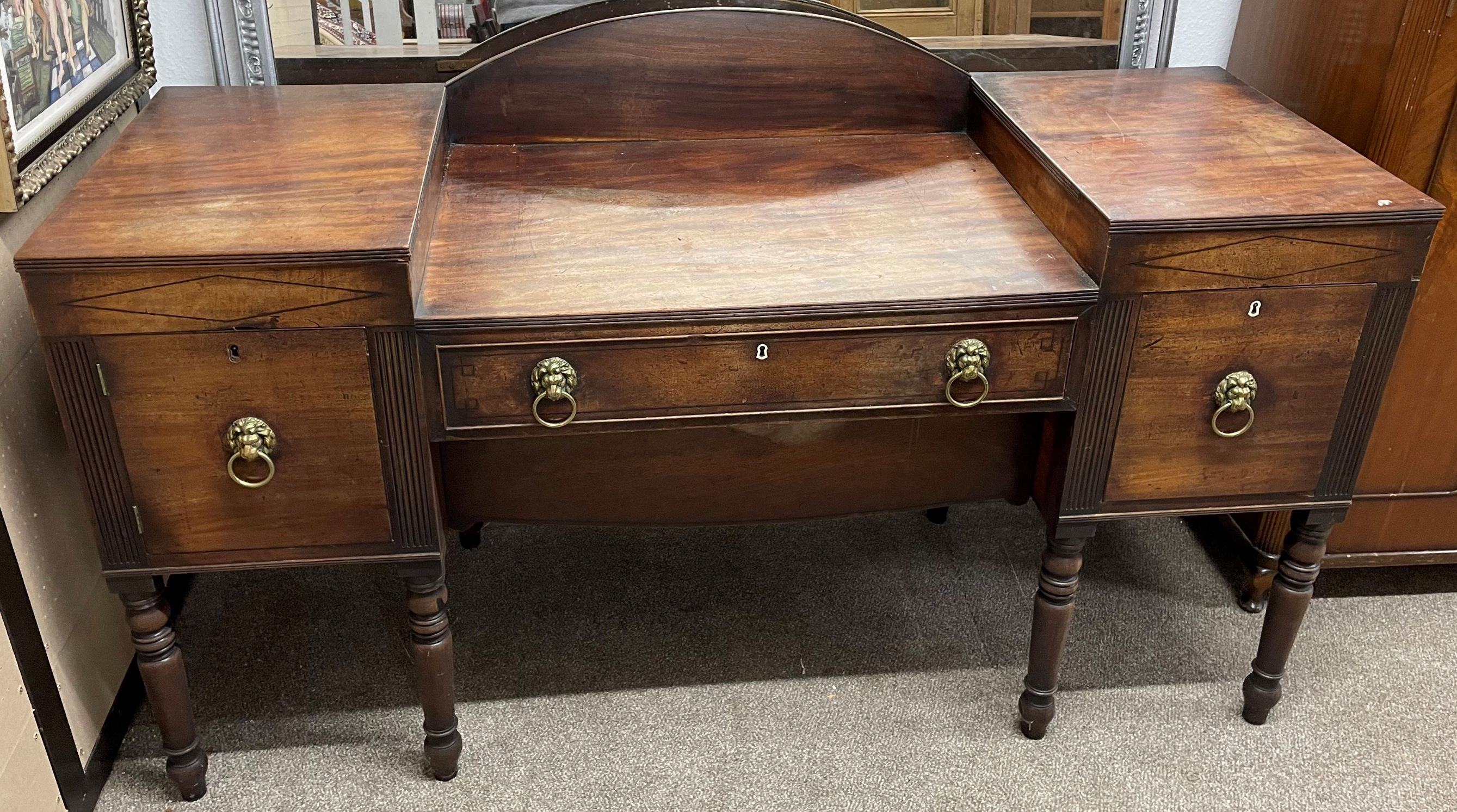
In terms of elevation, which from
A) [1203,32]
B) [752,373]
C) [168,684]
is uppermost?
[1203,32]

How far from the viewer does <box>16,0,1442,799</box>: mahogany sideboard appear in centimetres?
127

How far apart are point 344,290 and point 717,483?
560 millimetres

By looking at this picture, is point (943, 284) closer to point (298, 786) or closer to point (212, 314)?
point (212, 314)

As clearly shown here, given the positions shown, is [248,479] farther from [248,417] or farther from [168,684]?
[168,684]

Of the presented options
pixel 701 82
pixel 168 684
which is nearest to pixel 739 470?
pixel 701 82

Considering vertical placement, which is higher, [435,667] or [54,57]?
[54,57]

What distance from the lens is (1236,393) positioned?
55.6 inches

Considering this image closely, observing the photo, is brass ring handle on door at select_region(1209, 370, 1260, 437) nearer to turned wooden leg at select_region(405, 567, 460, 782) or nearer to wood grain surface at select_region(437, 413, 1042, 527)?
wood grain surface at select_region(437, 413, 1042, 527)

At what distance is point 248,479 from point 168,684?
345 mm

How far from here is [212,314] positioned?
4.04ft

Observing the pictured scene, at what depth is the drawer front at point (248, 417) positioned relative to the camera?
49.5 inches

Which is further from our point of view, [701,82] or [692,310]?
[701,82]

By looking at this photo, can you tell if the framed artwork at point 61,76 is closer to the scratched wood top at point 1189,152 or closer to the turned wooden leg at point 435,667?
the turned wooden leg at point 435,667

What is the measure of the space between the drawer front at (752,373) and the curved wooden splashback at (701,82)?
1.63ft
